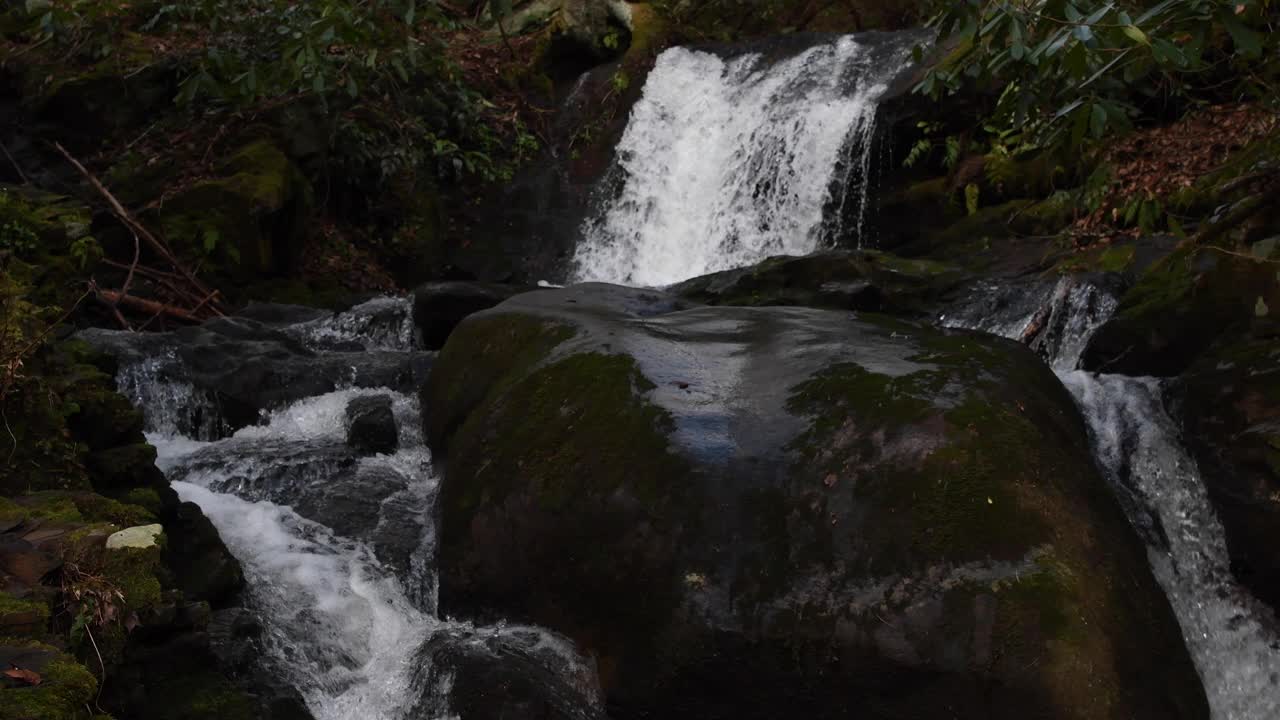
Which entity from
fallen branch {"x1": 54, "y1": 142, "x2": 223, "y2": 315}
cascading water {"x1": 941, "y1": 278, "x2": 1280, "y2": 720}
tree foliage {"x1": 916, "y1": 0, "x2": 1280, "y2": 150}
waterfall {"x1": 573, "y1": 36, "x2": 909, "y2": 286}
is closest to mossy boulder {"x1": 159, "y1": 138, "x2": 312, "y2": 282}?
fallen branch {"x1": 54, "y1": 142, "x2": 223, "y2": 315}

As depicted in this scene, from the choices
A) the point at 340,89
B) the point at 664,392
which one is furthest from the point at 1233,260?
the point at 340,89

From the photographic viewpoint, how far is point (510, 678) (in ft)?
13.3

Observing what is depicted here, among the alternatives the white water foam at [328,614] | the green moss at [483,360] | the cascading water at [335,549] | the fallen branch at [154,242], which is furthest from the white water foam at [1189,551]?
the fallen branch at [154,242]

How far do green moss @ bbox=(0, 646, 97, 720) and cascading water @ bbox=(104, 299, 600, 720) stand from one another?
1.32 metres

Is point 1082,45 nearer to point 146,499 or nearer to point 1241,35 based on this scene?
point 1241,35

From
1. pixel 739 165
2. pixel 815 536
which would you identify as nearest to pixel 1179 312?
pixel 815 536

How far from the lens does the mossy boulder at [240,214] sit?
34.8 ft

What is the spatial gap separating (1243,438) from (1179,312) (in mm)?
1538

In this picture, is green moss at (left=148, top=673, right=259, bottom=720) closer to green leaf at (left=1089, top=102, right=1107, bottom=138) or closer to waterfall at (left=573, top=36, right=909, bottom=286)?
green leaf at (left=1089, top=102, right=1107, bottom=138)

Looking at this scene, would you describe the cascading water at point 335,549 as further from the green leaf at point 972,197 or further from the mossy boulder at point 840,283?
the green leaf at point 972,197

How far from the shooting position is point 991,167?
10.7 meters

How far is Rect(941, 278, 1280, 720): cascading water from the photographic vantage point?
4.52 meters

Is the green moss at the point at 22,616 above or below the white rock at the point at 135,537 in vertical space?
below

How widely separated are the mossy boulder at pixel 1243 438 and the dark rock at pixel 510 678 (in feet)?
10.9
